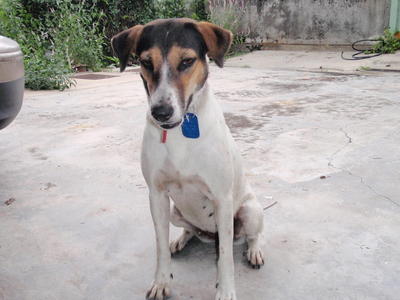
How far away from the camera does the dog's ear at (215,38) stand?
5.98ft

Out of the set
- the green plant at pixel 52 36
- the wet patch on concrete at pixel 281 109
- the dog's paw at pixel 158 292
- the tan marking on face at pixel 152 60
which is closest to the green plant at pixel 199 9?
the green plant at pixel 52 36

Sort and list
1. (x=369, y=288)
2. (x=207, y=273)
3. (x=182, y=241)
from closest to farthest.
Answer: (x=369, y=288) → (x=207, y=273) → (x=182, y=241)

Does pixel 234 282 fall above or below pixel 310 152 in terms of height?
above

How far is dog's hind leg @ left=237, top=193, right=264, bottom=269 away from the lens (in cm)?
209

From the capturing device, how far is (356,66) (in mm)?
8570

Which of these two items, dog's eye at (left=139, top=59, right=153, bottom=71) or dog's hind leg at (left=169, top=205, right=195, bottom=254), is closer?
dog's eye at (left=139, top=59, right=153, bottom=71)

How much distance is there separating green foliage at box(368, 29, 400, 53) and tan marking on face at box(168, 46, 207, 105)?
29.0ft

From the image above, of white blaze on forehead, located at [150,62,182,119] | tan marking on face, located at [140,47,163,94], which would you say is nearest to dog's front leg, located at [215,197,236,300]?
white blaze on forehead, located at [150,62,182,119]

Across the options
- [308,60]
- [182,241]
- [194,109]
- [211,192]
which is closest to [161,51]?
[194,109]

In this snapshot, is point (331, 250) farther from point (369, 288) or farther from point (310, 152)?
point (310, 152)

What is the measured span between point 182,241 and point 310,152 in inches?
70.7

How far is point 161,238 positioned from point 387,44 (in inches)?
361

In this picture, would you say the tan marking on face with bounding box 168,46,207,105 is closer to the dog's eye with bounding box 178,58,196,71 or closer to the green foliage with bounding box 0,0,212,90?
the dog's eye with bounding box 178,58,196,71

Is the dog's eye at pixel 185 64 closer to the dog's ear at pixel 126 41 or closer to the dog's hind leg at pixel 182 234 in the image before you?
the dog's ear at pixel 126 41
